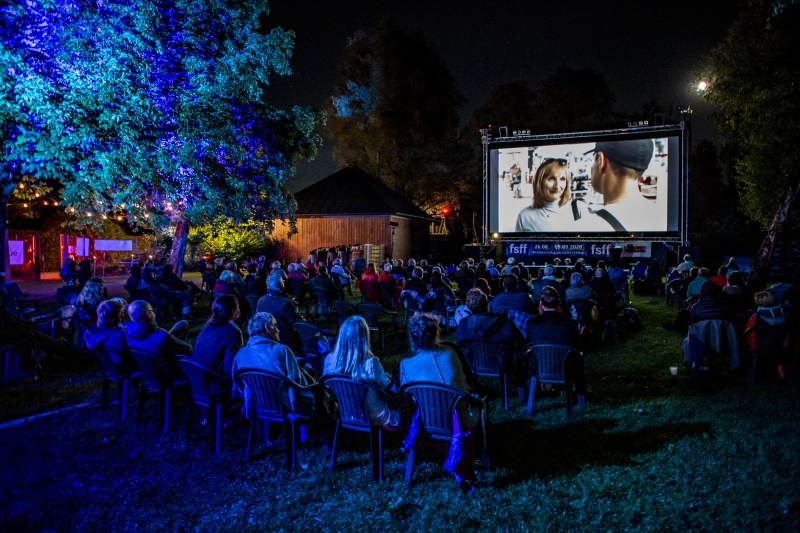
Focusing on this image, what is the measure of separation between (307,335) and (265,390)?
8.84 ft

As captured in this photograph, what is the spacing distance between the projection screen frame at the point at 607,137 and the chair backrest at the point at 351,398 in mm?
18305

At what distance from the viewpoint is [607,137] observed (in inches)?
809

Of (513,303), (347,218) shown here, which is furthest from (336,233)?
(513,303)

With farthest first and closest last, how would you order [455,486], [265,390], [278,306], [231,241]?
1. [231,241]
2. [278,306]
3. [265,390]
4. [455,486]

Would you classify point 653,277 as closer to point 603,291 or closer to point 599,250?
point 599,250

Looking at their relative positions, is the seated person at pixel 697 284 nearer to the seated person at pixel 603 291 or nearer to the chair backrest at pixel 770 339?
the seated person at pixel 603 291

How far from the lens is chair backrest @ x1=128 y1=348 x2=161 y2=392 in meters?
5.15

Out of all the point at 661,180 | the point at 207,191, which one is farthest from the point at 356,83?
the point at 207,191

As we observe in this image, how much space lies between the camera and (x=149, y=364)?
204 inches

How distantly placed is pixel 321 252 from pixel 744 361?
62.6 feet

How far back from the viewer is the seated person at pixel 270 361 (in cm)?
444

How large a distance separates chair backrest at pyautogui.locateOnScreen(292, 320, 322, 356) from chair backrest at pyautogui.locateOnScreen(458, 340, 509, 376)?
1886mm

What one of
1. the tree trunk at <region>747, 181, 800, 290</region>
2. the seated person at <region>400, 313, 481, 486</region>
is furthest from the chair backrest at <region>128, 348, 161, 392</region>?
the tree trunk at <region>747, 181, 800, 290</region>

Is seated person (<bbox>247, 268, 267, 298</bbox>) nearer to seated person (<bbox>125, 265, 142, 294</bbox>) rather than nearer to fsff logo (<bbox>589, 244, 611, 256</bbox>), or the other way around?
seated person (<bbox>125, 265, 142, 294</bbox>)
